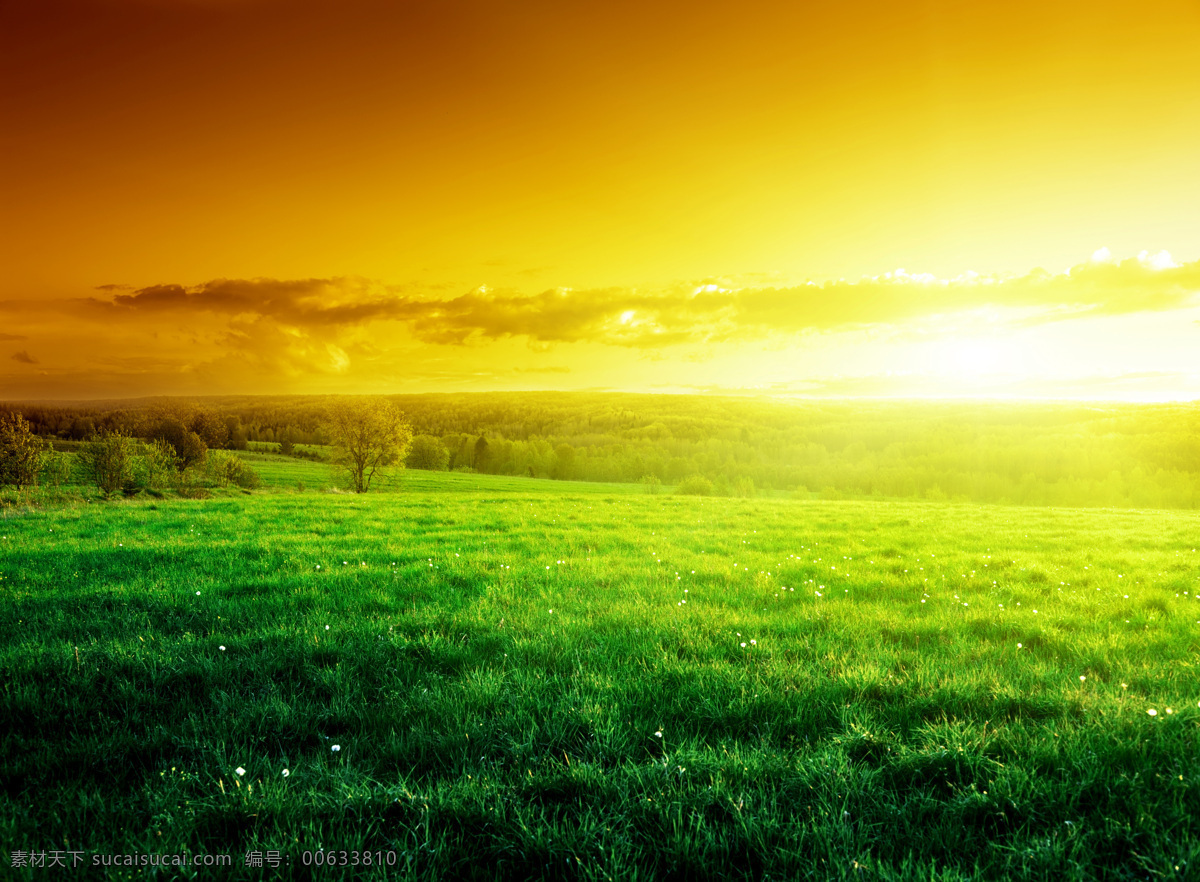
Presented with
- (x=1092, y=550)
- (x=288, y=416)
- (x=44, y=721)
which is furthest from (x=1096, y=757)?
(x=288, y=416)

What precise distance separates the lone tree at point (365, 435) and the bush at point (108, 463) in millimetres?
16702

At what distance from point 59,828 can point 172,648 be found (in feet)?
9.94

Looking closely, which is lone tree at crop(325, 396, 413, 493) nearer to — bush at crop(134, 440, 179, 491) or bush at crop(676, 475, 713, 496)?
bush at crop(134, 440, 179, 491)

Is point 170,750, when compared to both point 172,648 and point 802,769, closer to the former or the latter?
point 172,648

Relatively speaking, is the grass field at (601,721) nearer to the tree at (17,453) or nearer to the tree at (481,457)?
the tree at (17,453)

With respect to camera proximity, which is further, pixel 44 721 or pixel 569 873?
pixel 44 721

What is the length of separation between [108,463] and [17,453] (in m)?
6.17

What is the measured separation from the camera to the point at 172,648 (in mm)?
5980

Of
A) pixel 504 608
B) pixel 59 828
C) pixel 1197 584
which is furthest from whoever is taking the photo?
pixel 1197 584

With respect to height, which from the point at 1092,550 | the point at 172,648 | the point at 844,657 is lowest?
the point at 1092,550

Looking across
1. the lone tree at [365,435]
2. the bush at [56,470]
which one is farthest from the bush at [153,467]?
the lone tree at [365,435]

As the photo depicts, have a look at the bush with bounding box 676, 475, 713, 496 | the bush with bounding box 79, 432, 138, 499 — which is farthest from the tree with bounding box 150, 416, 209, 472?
the bush with bounding box 676, 475, 713, 496

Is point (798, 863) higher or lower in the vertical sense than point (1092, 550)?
higher

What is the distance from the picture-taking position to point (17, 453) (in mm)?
45562
